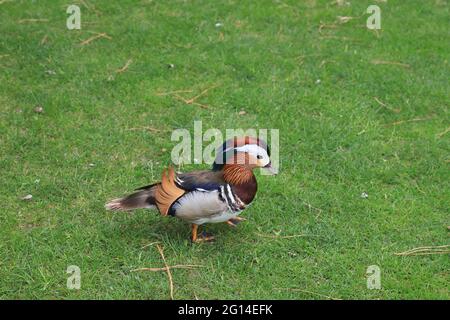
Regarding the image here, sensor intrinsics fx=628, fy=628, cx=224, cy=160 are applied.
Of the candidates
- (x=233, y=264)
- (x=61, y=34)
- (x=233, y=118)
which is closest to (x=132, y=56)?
(x=61, y=34)

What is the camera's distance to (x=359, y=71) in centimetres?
588

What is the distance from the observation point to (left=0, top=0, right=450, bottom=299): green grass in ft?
12.2

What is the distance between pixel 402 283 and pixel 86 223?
6.52 feet

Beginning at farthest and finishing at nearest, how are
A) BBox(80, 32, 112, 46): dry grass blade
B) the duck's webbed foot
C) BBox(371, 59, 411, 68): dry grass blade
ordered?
1. BBox(80, 32, 112, 46): dry grass blade
2. BBox(371, 59, 411, 68): dry grass blade
3. the duck's webbed foot

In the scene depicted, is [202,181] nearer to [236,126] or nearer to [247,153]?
[247,153]

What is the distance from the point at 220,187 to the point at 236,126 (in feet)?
5.14

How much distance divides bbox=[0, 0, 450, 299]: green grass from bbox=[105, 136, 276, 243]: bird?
296 mm

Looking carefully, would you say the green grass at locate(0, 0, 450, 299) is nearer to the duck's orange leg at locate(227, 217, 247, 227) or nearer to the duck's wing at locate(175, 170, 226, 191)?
the duck's orange leg at locate(227, 217, 247, 227)

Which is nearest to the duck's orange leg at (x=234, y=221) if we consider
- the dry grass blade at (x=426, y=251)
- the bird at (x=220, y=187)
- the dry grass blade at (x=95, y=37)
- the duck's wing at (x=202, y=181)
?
the bird at (x=220, y=187)

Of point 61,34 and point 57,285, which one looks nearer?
point 57,285

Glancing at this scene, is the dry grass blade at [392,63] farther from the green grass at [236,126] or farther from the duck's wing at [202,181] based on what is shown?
the duck's wing at [202,181]

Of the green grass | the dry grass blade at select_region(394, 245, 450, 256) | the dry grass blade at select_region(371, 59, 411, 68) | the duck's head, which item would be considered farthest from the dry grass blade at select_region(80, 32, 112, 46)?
the dry grass blade at select_region(394, 245, 450, 256)

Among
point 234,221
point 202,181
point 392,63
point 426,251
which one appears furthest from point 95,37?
point 426,251

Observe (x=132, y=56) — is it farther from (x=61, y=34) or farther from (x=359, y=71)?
(x=359, y=71)
